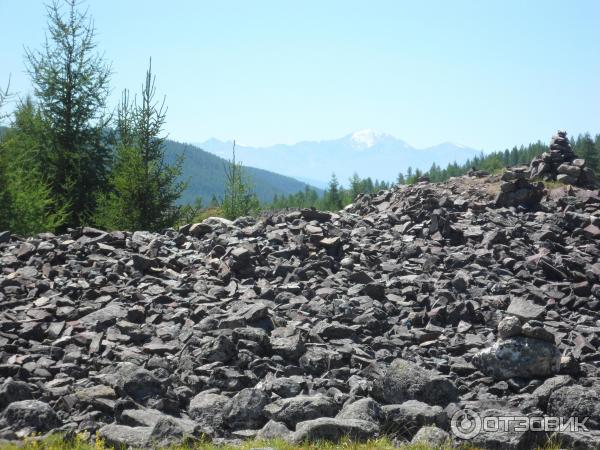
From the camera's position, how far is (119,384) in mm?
9078

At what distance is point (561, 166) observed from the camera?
25.1 m

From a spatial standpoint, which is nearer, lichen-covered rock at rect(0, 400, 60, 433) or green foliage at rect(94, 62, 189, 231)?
lichen-covered rock at rect(0, 400, 60, 433)

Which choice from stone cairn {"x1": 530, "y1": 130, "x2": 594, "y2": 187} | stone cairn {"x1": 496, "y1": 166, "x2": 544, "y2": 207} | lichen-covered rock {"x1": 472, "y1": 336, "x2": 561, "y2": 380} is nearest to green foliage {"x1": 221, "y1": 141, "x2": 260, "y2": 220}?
stone cairn {"x1": 496, "y1": 166, "x2": 544, "y2": 207}

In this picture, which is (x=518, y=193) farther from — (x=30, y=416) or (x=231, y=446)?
(x=30, y=416)

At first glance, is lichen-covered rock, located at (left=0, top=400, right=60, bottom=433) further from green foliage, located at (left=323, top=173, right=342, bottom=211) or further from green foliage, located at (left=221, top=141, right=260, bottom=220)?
green foliage, located at (left=323, top=173, right=342, bottom=211)

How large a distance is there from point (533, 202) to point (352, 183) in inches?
3505

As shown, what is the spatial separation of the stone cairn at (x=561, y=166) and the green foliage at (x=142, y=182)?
16.9 metres

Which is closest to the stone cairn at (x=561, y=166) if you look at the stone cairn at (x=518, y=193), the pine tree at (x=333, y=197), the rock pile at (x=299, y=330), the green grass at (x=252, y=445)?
the stone cairn at (x=518, y=193)

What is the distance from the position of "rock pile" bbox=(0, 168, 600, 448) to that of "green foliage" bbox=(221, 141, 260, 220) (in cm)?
1565

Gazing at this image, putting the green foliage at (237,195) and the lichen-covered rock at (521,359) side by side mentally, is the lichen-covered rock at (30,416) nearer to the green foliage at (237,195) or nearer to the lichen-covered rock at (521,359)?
the lichen-covered rock at (521,359)

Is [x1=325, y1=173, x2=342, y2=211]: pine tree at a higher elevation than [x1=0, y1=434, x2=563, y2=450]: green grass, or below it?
higher

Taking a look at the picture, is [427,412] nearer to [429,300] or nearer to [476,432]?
[476,432]

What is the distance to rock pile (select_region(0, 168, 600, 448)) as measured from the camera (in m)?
8.55

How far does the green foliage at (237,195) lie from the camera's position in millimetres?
35084
